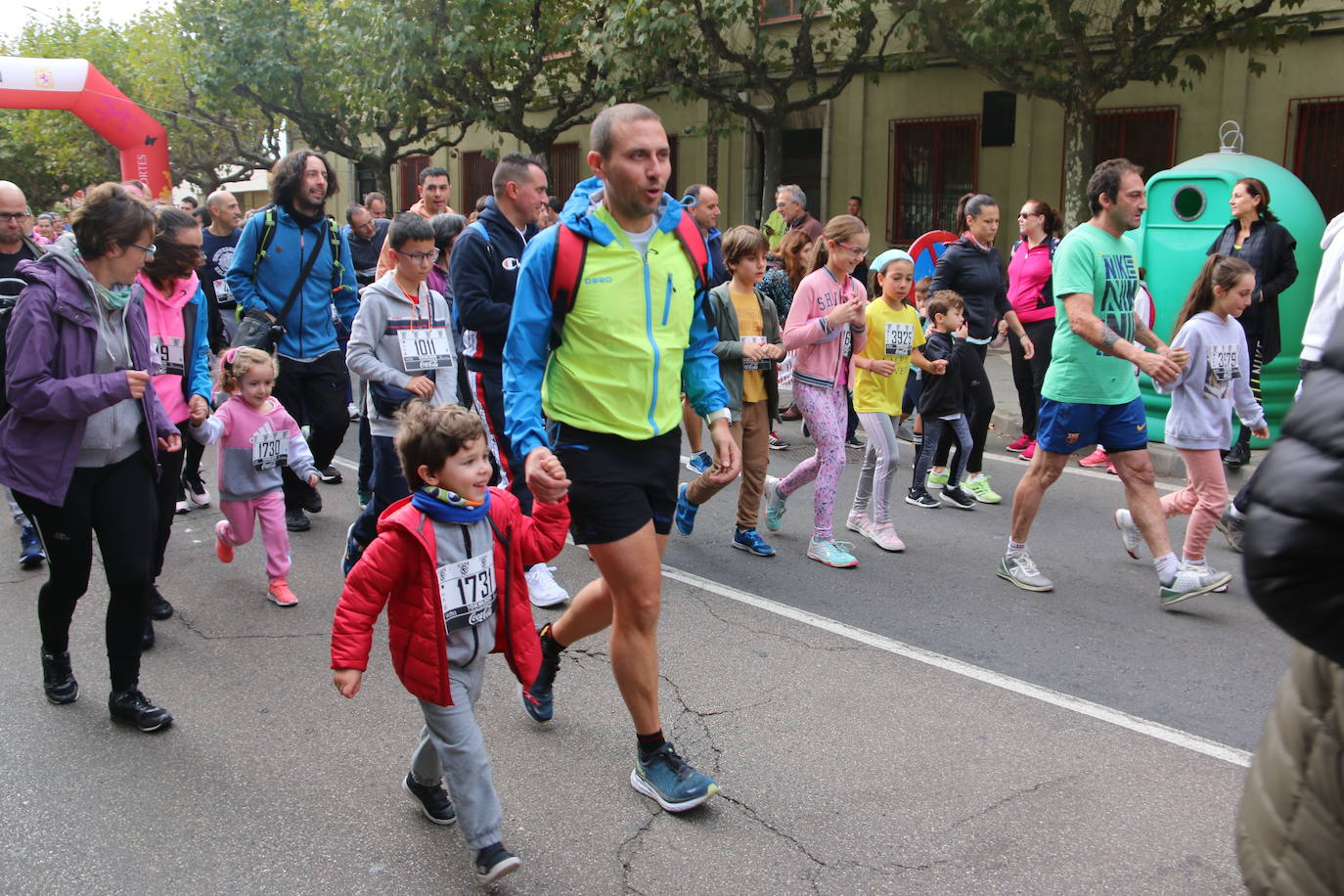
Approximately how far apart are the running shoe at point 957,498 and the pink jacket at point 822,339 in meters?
1.59

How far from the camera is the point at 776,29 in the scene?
2061 cm

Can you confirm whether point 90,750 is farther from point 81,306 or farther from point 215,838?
point 81,306

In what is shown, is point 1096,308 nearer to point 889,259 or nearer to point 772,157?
point 889,259

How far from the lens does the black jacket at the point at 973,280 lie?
310 inches

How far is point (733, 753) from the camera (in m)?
3.97

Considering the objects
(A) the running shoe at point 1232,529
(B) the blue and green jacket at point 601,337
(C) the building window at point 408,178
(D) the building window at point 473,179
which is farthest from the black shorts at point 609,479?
(C) the building window at point 408,178

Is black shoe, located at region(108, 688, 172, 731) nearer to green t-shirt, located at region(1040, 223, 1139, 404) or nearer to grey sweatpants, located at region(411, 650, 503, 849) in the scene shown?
grey sweatpants, located at region(411, 650, 503, 849)

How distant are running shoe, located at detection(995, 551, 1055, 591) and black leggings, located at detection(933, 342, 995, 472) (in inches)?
69.0

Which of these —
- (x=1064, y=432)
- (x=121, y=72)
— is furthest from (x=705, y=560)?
(x=121, y=72)

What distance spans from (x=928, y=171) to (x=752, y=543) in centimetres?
1419

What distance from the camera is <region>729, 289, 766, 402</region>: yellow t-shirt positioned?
639cm

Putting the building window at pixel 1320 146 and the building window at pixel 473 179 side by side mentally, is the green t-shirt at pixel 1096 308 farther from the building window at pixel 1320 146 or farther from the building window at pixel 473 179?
the building window at pixel 473 179

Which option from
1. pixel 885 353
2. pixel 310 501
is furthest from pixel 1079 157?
pixel 310 501

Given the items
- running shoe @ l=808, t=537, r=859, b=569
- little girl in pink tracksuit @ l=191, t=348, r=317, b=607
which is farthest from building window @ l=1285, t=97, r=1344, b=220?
little girl in pink tracksuit @ l=191, t=348, r=317, b=607
